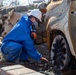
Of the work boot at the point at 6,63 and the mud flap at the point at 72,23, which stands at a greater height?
the mud flap at the point at 72,23

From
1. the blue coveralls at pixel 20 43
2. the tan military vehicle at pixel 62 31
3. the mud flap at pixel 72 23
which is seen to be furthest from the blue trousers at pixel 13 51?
the mud flap at pixel 72 23

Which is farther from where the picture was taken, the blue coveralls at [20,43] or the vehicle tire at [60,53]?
the blue coveralls at [20,43]

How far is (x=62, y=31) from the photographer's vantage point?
5750 millimetres

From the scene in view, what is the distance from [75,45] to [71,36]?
202 mm

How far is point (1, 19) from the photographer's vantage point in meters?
13.7

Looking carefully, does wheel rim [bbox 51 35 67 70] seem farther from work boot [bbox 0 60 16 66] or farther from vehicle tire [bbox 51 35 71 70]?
work boot [bbox 0 60 16 66]

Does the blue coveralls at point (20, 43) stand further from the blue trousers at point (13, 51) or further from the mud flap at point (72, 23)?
the mud flap at point (72, 23)

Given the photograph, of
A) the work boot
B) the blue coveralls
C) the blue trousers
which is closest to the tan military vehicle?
the blue coveralls

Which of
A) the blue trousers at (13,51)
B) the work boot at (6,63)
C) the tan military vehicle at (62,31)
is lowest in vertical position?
the work boot at (6,63)

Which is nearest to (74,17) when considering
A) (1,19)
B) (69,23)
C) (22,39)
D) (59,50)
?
(69,23)

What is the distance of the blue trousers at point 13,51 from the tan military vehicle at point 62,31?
0.66 metres

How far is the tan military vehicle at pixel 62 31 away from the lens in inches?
210

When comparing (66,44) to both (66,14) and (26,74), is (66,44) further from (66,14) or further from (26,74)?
(26,74)

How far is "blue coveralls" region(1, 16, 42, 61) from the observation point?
5.99m
